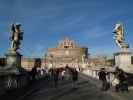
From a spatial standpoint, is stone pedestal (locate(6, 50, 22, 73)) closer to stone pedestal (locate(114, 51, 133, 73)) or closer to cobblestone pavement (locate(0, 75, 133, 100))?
cobblestone pavement (locate(0, 75, 133, 100))

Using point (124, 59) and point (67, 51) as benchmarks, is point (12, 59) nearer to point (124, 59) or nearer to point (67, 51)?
point (124, 59)

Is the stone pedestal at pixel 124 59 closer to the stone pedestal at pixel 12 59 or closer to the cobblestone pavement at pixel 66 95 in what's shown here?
the cobblestone pavement at pixel 66 95

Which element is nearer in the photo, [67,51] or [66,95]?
[66,95]

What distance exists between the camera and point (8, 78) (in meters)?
22.9

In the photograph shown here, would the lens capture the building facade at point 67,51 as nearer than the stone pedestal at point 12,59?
No

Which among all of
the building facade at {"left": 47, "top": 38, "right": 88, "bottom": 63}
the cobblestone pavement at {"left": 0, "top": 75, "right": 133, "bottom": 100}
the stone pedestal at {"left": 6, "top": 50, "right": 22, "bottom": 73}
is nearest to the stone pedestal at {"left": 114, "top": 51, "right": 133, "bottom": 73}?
the cobblestone pavement at {"left": 0, "top": 75, "right": 133, "bottom": 100}

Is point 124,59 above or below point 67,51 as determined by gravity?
below

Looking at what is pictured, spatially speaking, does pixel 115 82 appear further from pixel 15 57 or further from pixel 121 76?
pixel 15 57

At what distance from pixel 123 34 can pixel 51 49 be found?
466 ft

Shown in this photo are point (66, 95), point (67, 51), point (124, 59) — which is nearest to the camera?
point (66, 95)

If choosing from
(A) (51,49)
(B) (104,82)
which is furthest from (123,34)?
(A) (51,49)

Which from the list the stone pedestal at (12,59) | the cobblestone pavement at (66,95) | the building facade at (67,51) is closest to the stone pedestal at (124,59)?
the cobblestone pavement at (66,95)

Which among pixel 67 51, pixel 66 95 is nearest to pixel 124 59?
pixel 66 95

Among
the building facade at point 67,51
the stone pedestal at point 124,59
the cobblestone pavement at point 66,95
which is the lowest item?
the cobblestone pavement at point 66,95
